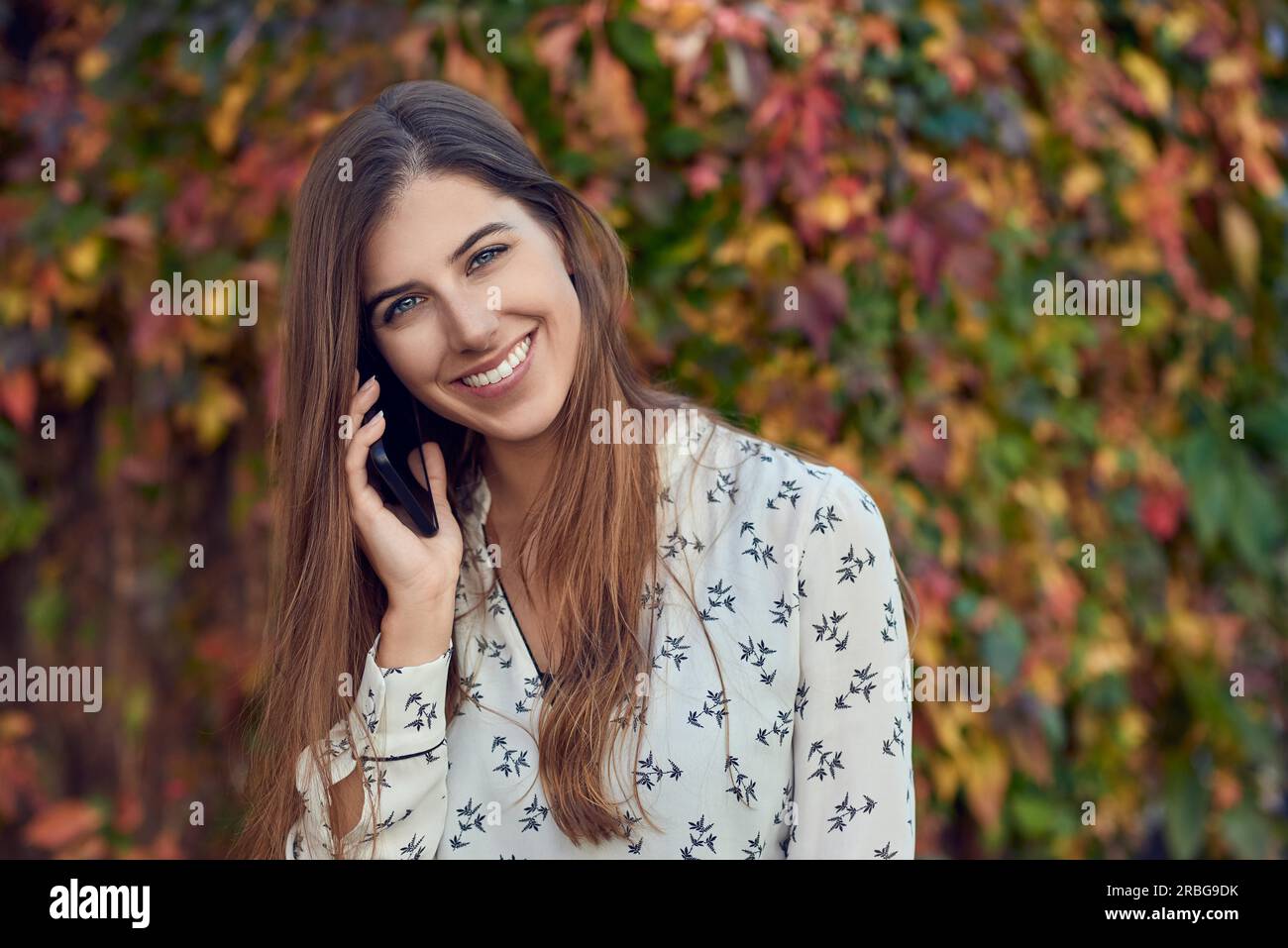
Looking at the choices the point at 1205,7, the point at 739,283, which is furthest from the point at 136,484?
the point at 1205,7

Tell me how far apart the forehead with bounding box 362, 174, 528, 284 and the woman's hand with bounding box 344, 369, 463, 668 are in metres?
0.12

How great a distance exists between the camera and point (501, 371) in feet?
3.90

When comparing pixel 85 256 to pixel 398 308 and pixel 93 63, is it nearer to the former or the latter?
pixel 93 63

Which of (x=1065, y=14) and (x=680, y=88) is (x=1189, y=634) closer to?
(x=1065, y=14)

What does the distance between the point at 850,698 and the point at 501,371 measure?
1.55 feet

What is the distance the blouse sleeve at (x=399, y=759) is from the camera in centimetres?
118

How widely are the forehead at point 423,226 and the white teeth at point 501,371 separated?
0.35 feet

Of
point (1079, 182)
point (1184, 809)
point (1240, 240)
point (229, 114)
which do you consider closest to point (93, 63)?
point (229, 114)

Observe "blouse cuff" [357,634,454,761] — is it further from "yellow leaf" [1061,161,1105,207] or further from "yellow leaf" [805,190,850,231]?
"yellow leaf" [1061,161,1105,207]

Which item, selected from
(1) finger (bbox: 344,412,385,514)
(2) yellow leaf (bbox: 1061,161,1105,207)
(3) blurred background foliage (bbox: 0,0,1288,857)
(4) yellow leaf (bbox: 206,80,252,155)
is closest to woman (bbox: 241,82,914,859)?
(1) finger (bbox: 344,412,385,514)

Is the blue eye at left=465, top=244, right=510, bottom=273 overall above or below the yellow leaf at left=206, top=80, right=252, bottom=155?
below

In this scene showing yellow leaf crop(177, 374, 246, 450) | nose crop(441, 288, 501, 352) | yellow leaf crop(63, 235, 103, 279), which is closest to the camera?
nose crop(441, 288, 501, 352)

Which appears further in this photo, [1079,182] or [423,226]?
[1079,182]

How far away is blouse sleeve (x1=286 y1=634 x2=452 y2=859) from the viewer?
1185 millimetres
